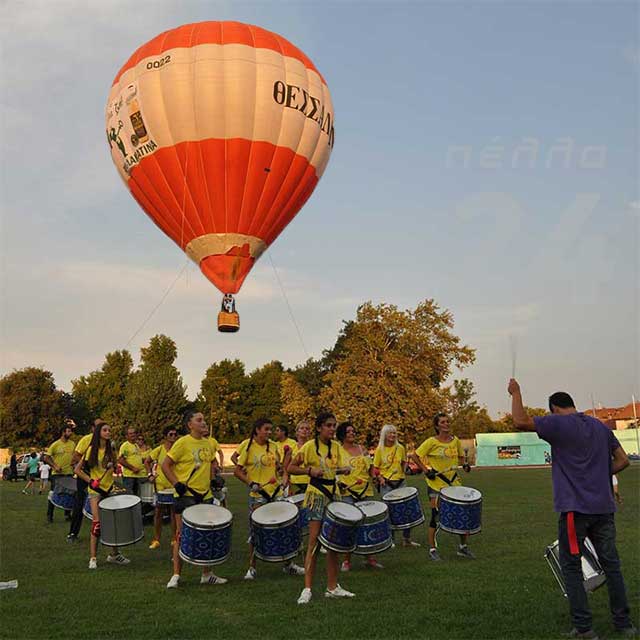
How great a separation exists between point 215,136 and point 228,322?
6012mm

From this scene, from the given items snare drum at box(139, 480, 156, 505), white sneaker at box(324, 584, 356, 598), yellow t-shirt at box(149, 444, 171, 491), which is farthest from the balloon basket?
white sneaker at box(324, 584, 356, 598)

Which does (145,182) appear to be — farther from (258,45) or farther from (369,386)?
(369,386)

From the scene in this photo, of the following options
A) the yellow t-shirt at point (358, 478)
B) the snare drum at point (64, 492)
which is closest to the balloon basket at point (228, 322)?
the snare drum at point (64, 492)

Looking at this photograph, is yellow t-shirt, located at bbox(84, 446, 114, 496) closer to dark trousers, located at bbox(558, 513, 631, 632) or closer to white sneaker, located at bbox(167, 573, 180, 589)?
white sneaker, located at bbox(167, 573, 180, 589)

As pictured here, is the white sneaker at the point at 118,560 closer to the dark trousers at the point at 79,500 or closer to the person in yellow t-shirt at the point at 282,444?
the dark trousers at the point at 79,500

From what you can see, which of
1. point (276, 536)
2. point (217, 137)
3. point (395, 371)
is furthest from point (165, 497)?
point (395, 371)

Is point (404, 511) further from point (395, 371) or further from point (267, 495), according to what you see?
point (395, 371)

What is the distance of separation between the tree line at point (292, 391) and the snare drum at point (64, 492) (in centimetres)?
3465

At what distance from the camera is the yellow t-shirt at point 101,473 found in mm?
11406

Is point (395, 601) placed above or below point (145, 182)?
below

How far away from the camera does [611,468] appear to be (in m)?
6.87

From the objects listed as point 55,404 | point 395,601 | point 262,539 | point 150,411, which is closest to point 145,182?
point 262,539

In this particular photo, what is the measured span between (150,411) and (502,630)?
61783mm

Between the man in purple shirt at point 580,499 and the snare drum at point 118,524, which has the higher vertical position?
the man in purple shirt at point 580,499
